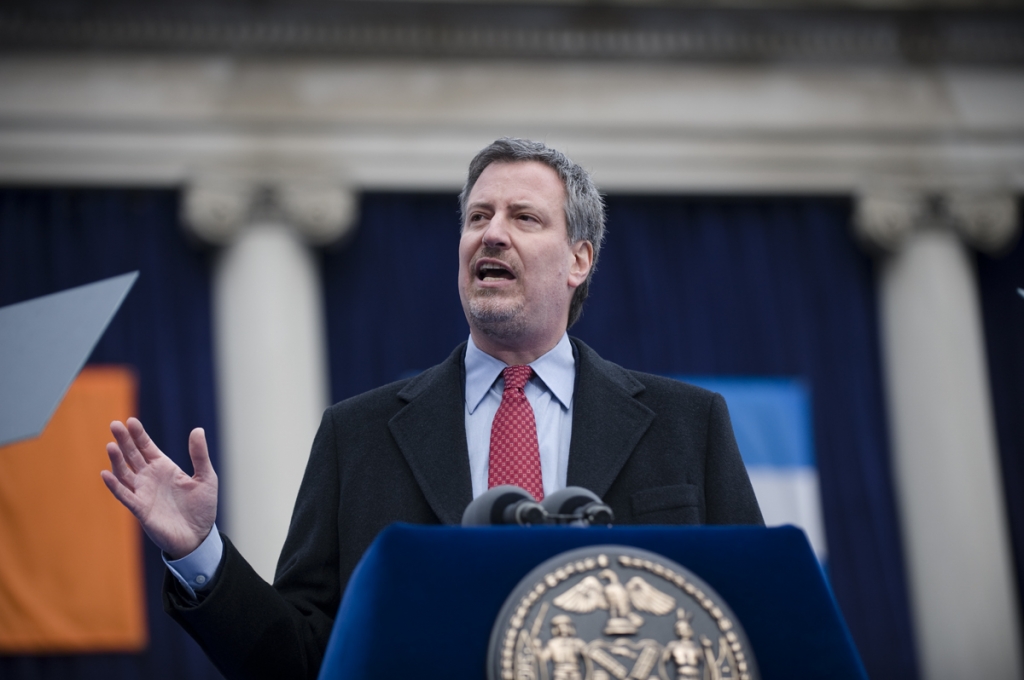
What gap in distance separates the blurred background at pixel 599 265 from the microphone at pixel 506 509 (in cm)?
674

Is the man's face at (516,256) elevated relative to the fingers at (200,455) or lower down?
elevated

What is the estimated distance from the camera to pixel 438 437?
Answer: 2516 millimetres

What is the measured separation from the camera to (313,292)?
9.37 m

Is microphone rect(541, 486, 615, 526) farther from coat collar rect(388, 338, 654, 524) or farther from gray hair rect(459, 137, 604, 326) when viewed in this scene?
gray hair rect(459, 137, 604, 326)

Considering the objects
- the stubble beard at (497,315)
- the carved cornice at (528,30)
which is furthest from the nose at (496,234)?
the carved cornice at (528,30)

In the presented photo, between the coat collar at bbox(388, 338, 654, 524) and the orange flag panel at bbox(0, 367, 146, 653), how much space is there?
641cm

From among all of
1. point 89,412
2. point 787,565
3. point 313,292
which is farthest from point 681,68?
point 787,565

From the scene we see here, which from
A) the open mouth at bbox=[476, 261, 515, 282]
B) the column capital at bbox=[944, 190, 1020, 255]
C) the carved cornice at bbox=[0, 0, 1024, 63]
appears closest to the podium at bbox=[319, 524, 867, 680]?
the open mouth at bbox=[476, 261, 515, 282]

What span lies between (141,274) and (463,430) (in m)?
7.01

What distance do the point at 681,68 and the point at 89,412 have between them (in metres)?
4.70

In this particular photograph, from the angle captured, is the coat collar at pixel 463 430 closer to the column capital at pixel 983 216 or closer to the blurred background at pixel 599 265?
the blurred background at pixel 599 265

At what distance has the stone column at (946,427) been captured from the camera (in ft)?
31.1

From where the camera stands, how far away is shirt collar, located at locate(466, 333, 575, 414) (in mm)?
2701

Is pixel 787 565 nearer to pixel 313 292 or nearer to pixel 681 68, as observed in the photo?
pixel 313 292
